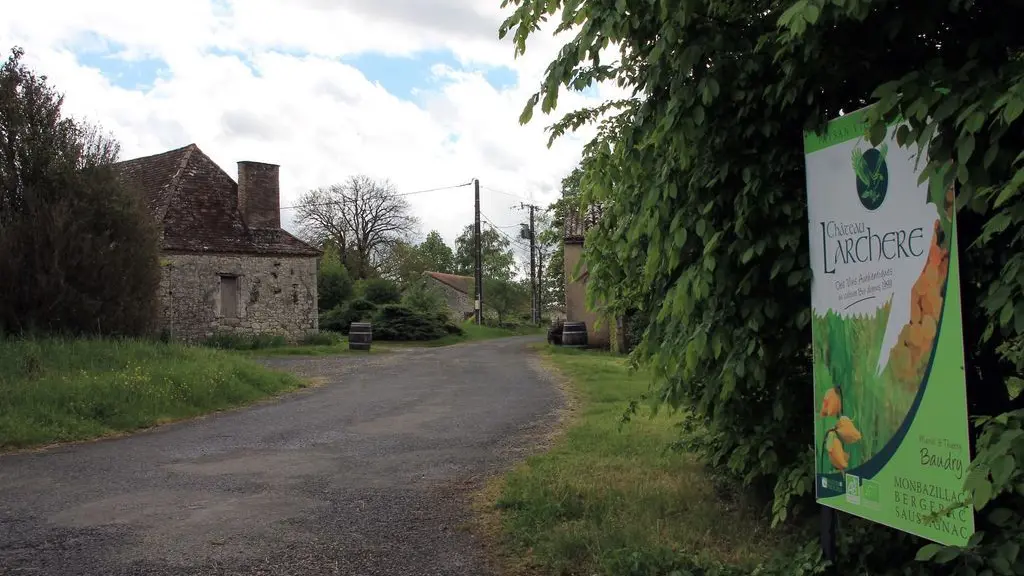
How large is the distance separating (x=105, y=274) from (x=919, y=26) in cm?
1282

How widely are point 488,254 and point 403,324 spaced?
5673 cm

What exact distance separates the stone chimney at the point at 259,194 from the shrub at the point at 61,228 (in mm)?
15331

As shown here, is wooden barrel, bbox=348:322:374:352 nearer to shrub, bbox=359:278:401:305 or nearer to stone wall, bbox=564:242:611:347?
stone wall, bbox=564:242:611:347

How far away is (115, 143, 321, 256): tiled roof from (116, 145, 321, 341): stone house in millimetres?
34

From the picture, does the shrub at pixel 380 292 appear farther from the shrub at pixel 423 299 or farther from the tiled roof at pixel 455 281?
the tiled roof at pixel 455 281

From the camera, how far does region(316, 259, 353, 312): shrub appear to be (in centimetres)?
4081

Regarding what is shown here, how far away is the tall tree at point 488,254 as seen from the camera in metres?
82.2

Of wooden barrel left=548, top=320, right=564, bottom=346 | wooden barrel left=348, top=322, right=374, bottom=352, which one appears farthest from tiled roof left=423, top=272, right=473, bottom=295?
wooden barrel left=348, top=322, right=374, bottom=352

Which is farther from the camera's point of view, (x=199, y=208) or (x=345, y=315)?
(x=345, y=315)

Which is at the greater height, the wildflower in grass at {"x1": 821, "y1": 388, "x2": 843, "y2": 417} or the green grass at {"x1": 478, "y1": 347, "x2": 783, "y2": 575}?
the wildflower in grass at {"x1": 821, "y1": 388, "x2": 843, "y2": 417}

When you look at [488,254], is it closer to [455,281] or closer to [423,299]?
[455,281]

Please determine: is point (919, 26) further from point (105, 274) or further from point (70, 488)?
point (105, 274)

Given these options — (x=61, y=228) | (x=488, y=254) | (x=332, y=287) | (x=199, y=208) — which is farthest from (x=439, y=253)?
(x=61, y=228)

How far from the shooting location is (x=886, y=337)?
10.7 ft
